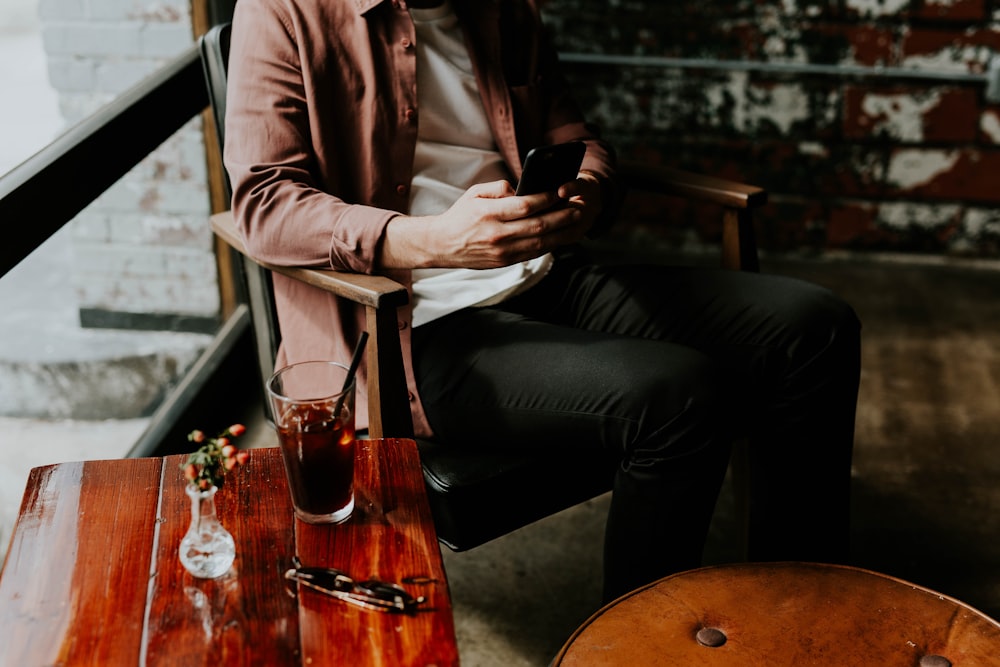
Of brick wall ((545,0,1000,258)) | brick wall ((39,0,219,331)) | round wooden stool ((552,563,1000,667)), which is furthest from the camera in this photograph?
brick wall ((545,0,1000,258))

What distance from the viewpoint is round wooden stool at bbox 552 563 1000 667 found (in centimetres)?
104

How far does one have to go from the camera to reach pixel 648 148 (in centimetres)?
341

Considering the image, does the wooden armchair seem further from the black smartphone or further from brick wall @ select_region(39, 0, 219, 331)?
brick wall @ select_region(39, 0, 219, 331)

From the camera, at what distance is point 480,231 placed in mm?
1404

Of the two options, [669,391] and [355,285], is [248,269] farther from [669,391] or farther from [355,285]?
[669,391]

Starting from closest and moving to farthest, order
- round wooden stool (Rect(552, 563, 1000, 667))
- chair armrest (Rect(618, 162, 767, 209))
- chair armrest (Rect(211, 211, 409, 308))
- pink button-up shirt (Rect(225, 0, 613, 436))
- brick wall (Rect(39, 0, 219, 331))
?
round wooden stool (Rect(552, 563, 1000, 667)), chair armrest (Rect(211, 211, 409, 308)), pink button-up shirt (Rect(225, 0, 613, 436)), chair armrest (Rect(618, 162, 767, 209)), brick wall (Rect(39, 0, 219, 331))

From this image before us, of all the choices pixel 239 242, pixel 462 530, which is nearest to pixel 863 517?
pixel 462 530

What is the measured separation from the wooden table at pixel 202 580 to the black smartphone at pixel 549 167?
44 cm

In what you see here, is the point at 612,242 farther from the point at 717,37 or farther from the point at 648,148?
the point at 717,37

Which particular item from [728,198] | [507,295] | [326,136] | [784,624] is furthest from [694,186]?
[784,624]

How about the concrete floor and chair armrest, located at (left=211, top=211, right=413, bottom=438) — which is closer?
chair armrest, located at (left=211, top=211, right=413, bottom=438)

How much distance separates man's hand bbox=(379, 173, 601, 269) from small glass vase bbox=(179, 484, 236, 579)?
0.53m

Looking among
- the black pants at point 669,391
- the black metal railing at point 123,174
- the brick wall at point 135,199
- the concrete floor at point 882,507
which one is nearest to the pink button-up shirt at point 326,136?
the black pants at point 669,391

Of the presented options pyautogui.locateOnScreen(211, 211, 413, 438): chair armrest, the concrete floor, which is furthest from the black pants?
the concrete floor
